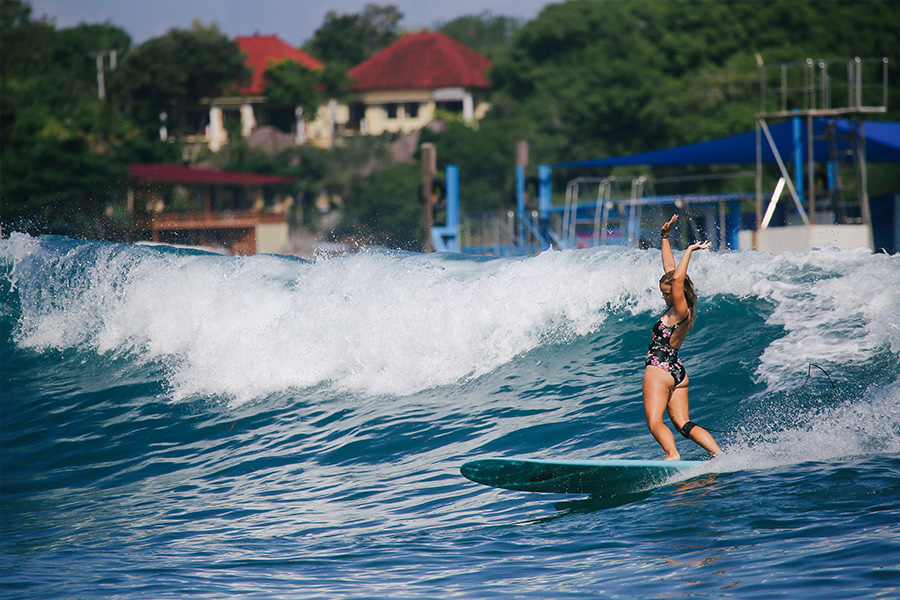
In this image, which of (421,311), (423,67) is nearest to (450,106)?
(423,67)

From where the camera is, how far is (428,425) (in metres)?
7.56

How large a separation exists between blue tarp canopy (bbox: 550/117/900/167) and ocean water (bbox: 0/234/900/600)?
1015 cm

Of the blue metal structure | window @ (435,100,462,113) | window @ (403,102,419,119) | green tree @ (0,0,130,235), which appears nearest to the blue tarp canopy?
the blue metal structure

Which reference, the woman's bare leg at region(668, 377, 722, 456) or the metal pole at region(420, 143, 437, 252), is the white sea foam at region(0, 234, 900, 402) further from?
the metal pole at region(420, 143, 437, 252)

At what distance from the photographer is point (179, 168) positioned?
39.2 metres

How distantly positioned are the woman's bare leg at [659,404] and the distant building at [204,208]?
3181 centimetres

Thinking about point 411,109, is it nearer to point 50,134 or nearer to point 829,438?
point 50,134

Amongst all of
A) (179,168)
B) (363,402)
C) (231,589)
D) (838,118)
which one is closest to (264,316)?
(363,402)

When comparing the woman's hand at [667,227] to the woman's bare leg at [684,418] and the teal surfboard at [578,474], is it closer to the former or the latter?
the woman's bare leg at [684,418]

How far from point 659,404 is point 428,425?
2.51 m

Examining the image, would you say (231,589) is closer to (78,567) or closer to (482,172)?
(78,567)

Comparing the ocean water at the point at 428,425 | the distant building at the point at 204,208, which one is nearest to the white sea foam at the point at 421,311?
the ocean water at the point at 428,425

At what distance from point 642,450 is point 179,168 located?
36063 millimetres

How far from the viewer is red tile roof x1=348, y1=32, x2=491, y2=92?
5500cm
